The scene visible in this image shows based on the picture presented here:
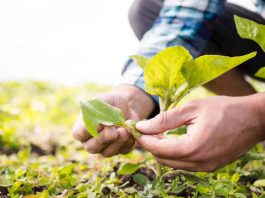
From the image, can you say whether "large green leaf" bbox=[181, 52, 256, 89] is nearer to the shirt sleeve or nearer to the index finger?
the index finger

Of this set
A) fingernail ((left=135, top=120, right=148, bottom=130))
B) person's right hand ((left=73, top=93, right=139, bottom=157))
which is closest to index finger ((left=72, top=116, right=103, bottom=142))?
person's right hand ((left=73, top=93, right=139, bottom=157))

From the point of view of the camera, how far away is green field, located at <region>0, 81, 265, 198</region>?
120cm

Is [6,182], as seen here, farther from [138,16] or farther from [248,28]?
[138,16]

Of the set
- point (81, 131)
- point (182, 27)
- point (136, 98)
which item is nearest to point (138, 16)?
point (182, 27)

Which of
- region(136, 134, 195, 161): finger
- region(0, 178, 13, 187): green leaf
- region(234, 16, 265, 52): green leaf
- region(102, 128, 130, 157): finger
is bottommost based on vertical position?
region(0, 178, 13, 187): green leaf

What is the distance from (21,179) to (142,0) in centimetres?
107

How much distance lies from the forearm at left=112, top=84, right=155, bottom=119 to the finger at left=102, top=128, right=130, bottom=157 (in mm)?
179

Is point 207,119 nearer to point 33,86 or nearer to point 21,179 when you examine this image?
point 21,179

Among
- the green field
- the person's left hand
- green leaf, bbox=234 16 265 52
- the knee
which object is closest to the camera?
the person's left hand

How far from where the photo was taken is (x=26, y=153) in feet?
6.08

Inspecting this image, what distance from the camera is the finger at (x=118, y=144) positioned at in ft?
3.84

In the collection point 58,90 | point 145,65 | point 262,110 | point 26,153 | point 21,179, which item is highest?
point 145,65

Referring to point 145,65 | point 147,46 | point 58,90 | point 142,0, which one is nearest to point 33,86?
point 58,90

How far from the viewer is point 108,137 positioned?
1.16 meters
